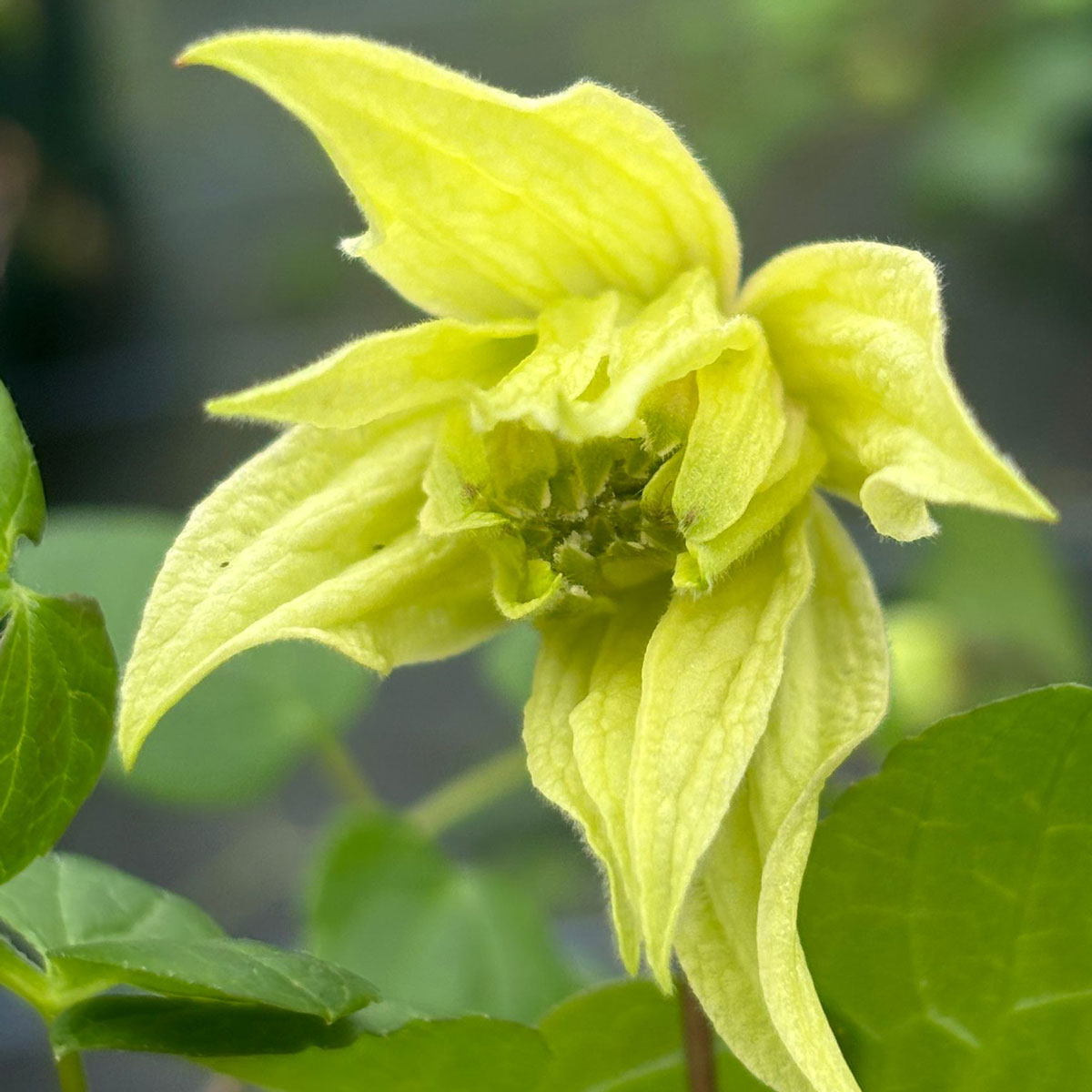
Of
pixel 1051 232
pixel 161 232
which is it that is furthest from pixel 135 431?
pixel 1051 232

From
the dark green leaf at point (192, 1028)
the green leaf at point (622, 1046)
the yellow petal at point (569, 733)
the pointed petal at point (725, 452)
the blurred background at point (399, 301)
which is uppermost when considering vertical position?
the pointed petal at point (725, 452)

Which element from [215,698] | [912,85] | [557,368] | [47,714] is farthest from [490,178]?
[912,85]

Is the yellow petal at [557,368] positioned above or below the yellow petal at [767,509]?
above

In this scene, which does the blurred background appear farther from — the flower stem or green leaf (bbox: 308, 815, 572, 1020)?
the flower stem

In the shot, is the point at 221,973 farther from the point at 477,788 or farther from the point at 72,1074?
the point at 477,788

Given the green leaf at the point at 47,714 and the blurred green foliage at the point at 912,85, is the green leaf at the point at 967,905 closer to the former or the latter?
the green leaf at the point at 47,714

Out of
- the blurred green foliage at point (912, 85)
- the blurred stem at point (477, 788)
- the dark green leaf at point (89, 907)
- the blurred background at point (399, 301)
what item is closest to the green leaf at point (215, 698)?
the blurred stem at point (477, 788)
